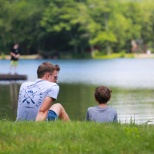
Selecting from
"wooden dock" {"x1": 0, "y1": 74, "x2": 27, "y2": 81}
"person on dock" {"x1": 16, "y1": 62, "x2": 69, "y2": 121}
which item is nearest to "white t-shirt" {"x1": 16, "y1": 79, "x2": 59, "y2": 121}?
"person on dock" {"x1": 16, "y1": 62, "x2": 69, "y2": 121}

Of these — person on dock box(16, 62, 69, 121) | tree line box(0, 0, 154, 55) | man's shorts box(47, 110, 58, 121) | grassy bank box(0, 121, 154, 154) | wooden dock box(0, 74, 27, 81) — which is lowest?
grassy bank box(0, 121, 154, 154)

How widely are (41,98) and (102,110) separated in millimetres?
868

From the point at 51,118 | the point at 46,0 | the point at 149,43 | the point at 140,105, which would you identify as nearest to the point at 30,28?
the point at 46,0

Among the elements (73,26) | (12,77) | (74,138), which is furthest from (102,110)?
(73,26)

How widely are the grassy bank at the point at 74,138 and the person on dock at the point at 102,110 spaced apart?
0.91m

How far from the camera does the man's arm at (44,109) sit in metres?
7.89

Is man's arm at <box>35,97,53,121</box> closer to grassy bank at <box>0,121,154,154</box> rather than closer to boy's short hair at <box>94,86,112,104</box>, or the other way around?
grassy bank at <box>0,121,154,154</box>

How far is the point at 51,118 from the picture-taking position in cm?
840

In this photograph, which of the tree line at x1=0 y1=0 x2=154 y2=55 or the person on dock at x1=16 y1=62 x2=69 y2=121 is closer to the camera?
the person on dock at x1=16 y1=62 x2=69 y2=121

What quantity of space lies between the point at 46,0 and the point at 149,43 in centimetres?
1754

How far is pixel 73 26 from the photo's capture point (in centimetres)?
8312

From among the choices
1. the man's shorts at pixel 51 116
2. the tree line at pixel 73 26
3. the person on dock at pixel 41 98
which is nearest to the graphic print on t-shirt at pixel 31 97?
the person on dock at pixel 41 98

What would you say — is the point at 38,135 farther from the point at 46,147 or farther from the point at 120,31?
the point at 120,31

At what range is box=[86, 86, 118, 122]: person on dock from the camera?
831cm
